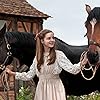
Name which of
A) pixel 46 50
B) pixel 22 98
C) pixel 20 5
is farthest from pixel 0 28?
pixel 20 5

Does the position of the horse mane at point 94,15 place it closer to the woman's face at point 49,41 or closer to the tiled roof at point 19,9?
the woman's face at point 49,41

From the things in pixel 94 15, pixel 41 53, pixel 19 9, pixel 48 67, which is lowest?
pixel 48 67

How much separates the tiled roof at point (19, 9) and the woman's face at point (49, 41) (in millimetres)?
9351

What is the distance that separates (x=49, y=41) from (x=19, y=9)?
34.2 ft

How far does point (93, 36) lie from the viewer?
21.4 feet

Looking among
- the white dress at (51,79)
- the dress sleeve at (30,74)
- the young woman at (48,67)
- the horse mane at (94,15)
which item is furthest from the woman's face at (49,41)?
the horse mane at (94,15)

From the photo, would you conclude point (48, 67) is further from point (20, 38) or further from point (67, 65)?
point (20, 38)

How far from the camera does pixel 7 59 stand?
7277mm

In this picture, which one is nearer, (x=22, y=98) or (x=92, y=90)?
(x=92, y=90)

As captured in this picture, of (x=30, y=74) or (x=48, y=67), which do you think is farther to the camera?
(x=30, y=74)

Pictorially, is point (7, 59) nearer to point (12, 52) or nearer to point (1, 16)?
point (12, 52)

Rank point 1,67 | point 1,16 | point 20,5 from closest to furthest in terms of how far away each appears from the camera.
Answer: point 1,67 < point 1,16 < point 20,5

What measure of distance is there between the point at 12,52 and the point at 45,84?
1.12 metres

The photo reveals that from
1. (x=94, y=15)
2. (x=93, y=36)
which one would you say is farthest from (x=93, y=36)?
(x=94, y=15)
